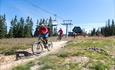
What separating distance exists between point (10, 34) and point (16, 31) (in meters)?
4.41

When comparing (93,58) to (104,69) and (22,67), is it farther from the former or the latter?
(22,67)

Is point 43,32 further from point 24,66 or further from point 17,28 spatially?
point 17,28

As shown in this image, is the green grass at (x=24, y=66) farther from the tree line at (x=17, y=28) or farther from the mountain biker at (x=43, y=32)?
the tree line at (x=17, y=28)

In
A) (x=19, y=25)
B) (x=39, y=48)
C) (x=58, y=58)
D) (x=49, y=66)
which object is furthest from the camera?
(x=19, y=25)

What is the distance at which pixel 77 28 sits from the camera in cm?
5781

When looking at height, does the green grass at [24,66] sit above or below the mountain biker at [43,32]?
below

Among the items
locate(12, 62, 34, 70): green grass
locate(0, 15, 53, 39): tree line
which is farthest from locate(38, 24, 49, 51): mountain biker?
locate(0, 15, 53, 39): tree line

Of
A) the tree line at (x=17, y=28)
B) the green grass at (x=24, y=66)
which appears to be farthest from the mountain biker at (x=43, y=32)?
the tree line at (x=17, y=28)

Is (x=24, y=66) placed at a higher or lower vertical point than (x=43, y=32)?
lower

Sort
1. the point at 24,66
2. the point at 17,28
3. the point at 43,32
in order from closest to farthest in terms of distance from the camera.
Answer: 1. the point at 24,66
2. the point at 43,32
3. the point at 17,28

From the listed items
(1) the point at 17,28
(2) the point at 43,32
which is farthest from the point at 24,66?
(1) the point at 17,28

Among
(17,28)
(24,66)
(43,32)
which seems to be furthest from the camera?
(17,28)

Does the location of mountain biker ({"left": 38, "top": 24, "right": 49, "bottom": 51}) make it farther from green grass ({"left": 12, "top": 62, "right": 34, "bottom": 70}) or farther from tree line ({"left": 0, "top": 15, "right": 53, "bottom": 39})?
tree line ({"left": 0, "top": 15, "right": 53, "bottom": 39})

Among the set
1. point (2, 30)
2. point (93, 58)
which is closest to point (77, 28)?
point (93, 58)
